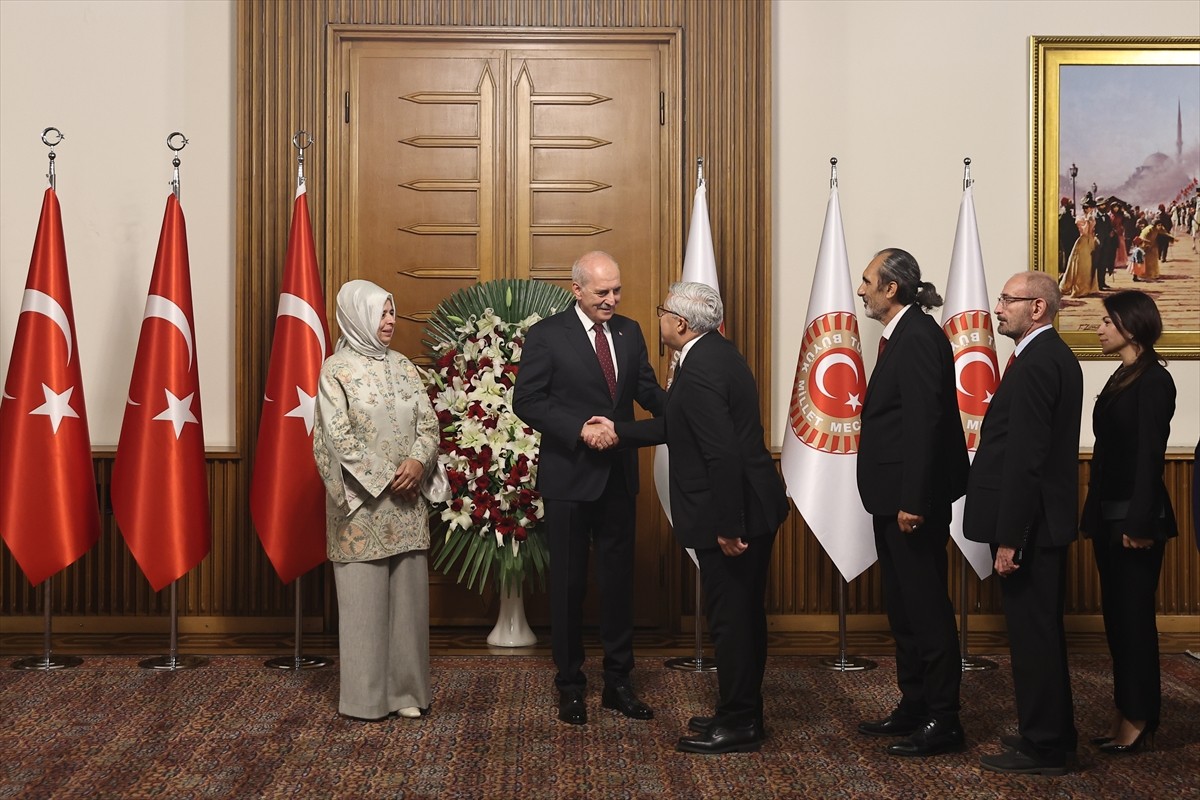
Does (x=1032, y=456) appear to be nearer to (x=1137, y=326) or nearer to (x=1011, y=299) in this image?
(x=1011, y=299)

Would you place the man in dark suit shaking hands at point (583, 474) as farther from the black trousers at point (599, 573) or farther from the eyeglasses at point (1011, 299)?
the eyeglasses at point (1011, 299)

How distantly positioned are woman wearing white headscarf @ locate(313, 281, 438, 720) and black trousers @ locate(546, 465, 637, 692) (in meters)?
0.51

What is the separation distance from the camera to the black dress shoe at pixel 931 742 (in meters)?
3.97

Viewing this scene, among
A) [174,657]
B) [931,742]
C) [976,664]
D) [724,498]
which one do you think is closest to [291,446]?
[174,657]

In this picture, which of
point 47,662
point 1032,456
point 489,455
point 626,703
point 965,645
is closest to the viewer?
point 1032,456

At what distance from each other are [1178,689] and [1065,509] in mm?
1755

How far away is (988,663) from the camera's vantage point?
5.44 meters

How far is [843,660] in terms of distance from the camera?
17.5ft

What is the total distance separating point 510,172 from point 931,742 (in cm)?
348

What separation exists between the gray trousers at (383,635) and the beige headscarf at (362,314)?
0.79 meters

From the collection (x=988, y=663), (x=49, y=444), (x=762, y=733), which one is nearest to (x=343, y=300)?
(x=49, y=444)

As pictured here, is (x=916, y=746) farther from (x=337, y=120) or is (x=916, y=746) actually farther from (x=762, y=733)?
(x=337, y=120)

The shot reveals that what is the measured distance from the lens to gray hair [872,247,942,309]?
4.05 m

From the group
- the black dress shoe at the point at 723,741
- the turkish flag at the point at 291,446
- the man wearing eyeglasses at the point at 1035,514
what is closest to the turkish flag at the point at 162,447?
the turkish flag at the point at 291,446
